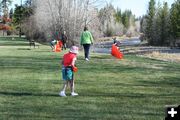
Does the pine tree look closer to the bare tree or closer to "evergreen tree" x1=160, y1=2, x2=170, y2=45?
"evergreen tree" x1=160, y1=2, x2=170, y2=45

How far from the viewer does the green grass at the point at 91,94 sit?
29.7ft

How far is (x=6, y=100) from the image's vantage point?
10.7 meters

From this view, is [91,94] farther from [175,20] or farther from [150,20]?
[150,20]

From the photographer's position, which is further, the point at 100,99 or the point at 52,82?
the point at 52,82

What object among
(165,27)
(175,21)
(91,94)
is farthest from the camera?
(165,27)

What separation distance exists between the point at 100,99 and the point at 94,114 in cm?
202

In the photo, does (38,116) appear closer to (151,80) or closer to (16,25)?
(151,80)

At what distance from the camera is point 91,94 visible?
11836mm

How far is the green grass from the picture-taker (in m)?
9.06

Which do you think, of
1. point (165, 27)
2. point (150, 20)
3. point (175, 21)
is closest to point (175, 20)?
point (175, 21)

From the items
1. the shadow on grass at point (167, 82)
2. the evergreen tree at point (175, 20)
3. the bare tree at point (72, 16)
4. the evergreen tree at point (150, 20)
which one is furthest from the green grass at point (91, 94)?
the evergreen tree at point (150, 20)

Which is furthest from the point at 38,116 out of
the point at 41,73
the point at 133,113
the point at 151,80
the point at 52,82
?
the point at 41,73

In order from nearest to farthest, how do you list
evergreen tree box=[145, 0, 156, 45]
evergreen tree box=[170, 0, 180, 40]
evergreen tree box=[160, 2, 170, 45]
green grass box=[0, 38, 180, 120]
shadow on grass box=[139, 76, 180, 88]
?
green grass box=[0, 38, 180, 120]
shadow on grass box=[139, 76, 180, 88]
evergreen tree box=[170, 0, 180, 40]
evergreen tree box=[160, 2, 170, 45]
evergreen tree box=[145, 0, 156, 45]

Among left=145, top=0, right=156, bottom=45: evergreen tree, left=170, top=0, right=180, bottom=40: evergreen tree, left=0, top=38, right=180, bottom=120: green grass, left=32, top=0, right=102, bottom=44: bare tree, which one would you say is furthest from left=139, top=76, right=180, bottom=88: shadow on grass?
left=145, top=0, right=156, bottom=45: evergreen tree
